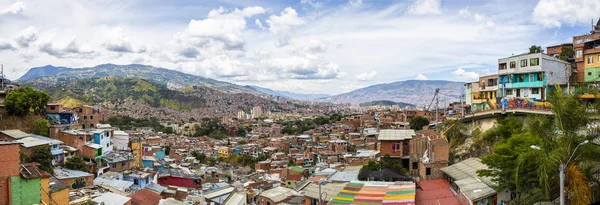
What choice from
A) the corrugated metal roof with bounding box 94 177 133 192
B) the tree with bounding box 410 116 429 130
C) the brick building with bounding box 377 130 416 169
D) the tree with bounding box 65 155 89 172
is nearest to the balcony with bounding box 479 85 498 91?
the brick building with bounding box 377 130 416 169

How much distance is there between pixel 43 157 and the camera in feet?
72.0

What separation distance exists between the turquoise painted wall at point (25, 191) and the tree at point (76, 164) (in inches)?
479

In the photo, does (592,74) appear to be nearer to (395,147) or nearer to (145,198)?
(395,147)

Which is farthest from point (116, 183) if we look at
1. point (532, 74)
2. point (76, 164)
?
point (532, 74)

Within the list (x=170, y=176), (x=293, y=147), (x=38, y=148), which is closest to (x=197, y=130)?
(x=293, y=147)

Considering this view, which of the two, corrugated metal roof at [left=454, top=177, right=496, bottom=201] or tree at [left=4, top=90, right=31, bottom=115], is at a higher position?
tree at [left=4, top=90, right=31, bottom=115]

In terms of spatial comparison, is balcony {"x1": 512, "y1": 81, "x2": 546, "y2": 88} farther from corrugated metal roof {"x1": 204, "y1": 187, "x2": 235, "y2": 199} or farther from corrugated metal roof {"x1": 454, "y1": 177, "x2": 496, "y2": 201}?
corrugated metal roof {"x1": 204, "y1": 187, "x2": 235, "y2": 199}

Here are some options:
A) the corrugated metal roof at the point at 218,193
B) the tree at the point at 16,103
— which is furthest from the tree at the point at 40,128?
the corrugated metal roof at the point at 218,193

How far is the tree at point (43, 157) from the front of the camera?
21516mm

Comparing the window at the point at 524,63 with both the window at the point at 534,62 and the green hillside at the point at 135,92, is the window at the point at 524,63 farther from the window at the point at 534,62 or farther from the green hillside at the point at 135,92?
the green hillside at the point at 135,92

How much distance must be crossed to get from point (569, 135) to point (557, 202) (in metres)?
2.87

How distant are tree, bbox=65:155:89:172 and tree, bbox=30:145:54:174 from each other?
159 cm

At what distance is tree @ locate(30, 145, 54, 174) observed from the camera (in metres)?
21.5

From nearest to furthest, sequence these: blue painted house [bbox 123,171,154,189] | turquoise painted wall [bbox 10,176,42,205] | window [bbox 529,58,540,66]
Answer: turquoise painted wall [bbox 10,176,42,205], blue painted house [bbox 123,171,154,189], window [bbox 529,58,540,66]
